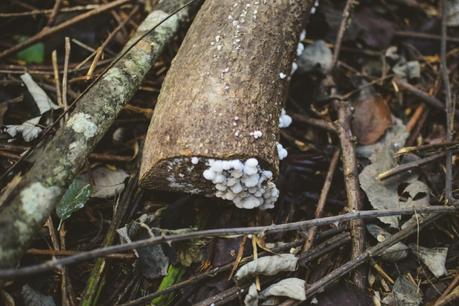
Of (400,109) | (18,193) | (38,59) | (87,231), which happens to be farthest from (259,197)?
(38,59)

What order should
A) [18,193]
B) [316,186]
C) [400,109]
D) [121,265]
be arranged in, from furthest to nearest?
[400,109], [316,186], [121,265], [18,193]

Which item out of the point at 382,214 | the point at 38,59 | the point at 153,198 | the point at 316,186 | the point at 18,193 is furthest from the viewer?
the point at 38,59

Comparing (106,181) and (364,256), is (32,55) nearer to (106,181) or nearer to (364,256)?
(106,181)

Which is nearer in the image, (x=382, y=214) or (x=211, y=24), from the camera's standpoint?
(x=382, y=214)

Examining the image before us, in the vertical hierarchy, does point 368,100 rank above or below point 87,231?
above

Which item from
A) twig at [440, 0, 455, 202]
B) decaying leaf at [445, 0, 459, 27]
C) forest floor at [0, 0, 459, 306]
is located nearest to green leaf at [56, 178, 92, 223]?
forest floor at [0, 0, 459, 306]

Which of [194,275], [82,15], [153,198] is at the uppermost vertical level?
[82,15]

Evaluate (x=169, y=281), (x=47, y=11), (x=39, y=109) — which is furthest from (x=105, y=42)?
(x=169, y=281)

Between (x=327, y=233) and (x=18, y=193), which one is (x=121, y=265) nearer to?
(x=18, y=193)
